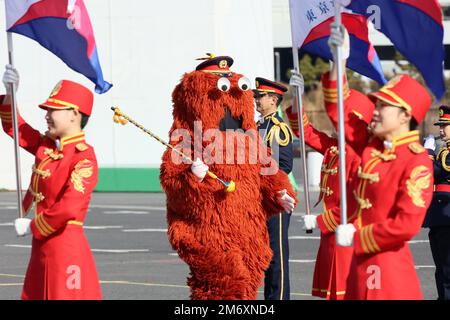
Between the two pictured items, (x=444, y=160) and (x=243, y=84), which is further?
(x=444, y=160)

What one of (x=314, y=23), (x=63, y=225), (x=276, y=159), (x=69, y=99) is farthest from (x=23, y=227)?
(x=276, y=159)

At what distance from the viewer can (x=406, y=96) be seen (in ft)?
22.8

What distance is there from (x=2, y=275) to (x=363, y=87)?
143 ft

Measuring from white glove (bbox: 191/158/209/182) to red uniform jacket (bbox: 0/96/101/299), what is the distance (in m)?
1.42

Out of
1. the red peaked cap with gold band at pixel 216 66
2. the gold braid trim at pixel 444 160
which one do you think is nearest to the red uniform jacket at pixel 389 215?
the red peaked cap with gold band at pixel 216 66

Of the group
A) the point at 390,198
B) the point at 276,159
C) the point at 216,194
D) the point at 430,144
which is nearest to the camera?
the point at 390,198

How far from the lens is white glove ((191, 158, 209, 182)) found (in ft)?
29.2

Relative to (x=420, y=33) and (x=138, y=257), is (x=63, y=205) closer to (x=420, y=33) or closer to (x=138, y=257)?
(x=420, y=33)

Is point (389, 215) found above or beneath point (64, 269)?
above

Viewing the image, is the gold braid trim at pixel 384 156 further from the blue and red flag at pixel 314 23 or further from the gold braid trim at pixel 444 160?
the gold braid trim at pixel 444 160

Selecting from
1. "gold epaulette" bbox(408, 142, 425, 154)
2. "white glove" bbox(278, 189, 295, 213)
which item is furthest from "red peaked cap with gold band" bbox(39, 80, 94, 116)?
"white glove" bbox(278, 189, 295, 213)

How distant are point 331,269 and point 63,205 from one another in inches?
102

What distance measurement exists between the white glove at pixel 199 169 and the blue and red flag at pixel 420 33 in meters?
1.61
